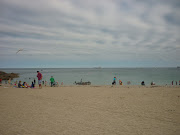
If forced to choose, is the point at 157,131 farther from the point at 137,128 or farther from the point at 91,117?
the point at 91,117

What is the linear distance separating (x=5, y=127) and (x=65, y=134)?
7.52 ft

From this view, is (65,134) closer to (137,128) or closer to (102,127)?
(102,127)

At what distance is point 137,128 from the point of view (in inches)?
188

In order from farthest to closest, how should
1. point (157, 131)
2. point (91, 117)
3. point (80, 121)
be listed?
point (91, 117)
point (80, 121)
point (157, 131)

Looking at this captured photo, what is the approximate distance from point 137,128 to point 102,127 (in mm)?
1322

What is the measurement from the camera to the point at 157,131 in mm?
4562

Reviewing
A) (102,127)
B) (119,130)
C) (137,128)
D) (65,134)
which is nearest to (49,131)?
(65,134)

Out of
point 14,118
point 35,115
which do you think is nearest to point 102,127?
point 35,115

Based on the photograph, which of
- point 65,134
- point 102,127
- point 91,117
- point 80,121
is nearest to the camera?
point 65,134

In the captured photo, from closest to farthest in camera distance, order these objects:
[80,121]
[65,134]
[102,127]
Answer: [65,134] → [102,127] → [80,121]

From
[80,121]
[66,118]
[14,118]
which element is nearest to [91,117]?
[80,121]

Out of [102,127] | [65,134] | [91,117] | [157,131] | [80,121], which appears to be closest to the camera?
[65,134]

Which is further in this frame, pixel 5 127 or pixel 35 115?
pixel 35 115

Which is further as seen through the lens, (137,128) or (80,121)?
(80,121)
